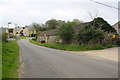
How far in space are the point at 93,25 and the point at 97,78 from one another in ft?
65.2

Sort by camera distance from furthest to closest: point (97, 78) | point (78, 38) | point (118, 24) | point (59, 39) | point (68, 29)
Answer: point (118, 24), point (59, 39), point (68, 29), point (78, 38), point (97, 78)

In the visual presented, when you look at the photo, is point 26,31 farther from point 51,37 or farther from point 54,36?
point 54,36

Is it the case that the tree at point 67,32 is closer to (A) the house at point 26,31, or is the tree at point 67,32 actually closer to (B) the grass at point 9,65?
(B) the grass at point 9,65

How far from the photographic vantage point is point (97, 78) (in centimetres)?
596

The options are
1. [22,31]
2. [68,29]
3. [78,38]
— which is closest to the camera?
[78,38]

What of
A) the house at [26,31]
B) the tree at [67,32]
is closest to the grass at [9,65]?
the tree at [67,32]

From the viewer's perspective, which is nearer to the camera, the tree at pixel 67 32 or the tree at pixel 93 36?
the tree at pixel 93 36

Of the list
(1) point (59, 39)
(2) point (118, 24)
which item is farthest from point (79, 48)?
(2) point (118, 24)

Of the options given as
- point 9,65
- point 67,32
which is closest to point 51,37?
point 67,32

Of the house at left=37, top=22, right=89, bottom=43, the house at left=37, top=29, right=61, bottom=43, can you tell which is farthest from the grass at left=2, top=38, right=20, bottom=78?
the house at left=37, top=29, right=61, bottom=43

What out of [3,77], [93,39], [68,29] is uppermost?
[68,29]

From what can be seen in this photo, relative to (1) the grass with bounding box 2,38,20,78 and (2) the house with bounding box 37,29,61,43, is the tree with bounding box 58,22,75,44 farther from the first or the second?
(1) the grass with bounding box 2,38,20,78

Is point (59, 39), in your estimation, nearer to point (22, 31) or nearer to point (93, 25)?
point (93, 25)

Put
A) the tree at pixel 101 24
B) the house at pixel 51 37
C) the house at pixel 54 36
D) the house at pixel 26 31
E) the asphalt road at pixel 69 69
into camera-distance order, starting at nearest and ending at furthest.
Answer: the asphalt road at pixel 69 69, the tree at pixel 101 24, the house at pixel 54 36, the house at pixel 51 37, the house at pixel 26 31
